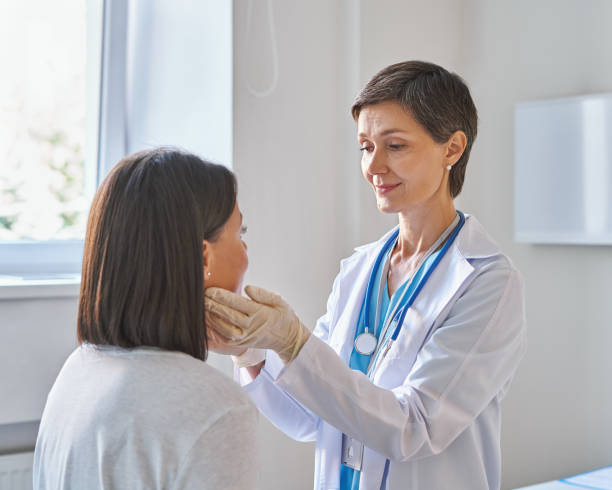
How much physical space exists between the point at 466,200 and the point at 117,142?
1.15 meters

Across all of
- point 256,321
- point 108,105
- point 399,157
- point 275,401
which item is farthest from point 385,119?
point 108,105

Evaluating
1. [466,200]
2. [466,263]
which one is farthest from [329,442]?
[466,200]

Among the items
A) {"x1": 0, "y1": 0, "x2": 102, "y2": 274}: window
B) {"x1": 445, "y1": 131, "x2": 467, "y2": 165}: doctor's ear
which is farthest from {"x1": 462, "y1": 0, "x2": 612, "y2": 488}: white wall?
{"x1": 0, "y1": 0, "x2": 102, "y2": 274}: window

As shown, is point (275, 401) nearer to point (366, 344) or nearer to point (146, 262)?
point (366, 344)

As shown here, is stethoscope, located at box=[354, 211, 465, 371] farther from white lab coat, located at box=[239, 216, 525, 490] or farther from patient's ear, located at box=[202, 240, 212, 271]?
patient's ear, located at box=[202, 240, 212, 271]

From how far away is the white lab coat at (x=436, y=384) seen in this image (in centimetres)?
119

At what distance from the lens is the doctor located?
46.6 inches

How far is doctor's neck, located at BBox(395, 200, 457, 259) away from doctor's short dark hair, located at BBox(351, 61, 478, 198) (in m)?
0.14

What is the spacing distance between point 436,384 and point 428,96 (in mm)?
534

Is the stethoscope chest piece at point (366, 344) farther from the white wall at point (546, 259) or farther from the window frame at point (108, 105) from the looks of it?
the window frame at point (108, 105)

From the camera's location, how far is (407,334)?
1321 mm

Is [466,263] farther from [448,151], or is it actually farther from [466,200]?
[466,200]

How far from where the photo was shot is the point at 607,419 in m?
2.03

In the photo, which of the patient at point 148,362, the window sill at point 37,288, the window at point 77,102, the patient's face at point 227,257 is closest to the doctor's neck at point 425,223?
the patient's face at point 227,257
